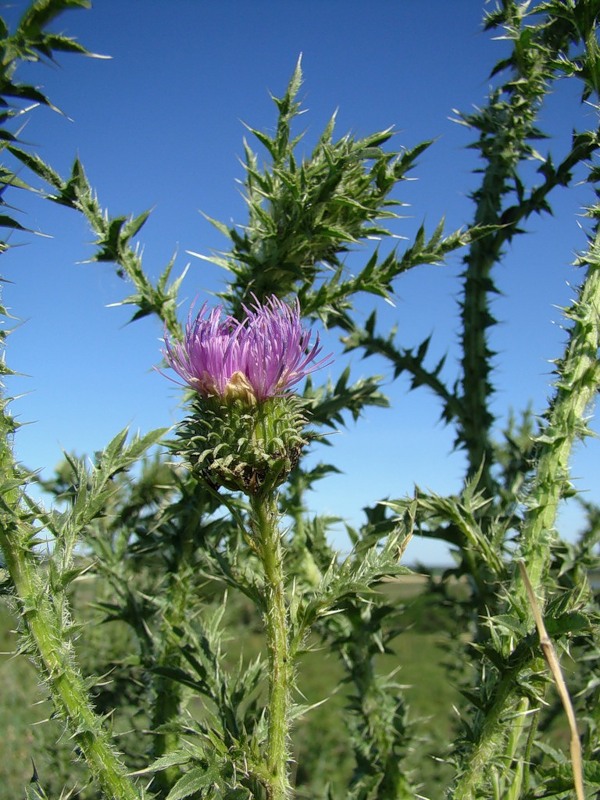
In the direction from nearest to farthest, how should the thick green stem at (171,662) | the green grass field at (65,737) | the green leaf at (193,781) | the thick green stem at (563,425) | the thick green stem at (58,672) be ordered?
the green leaf at (193,781), the thick green stem at (58,672), the thick green stem at (563,425), the thick green stem at (171,662), the green grass field at (65,737)

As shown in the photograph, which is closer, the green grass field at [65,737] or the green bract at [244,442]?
the green bract at [244,442]

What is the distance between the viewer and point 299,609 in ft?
6.01

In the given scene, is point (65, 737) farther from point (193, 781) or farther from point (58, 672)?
point (193, 781)

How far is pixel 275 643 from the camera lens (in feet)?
5.70

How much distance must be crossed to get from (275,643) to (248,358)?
0.73 meters

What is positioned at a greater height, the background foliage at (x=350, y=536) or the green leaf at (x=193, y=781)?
the background foliage at (x=350, y=536)

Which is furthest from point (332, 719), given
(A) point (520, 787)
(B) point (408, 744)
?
(A) point (520, 787)

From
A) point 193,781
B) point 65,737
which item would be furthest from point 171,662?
point 193,781

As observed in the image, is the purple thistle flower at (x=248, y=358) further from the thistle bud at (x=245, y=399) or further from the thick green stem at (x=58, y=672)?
the thick green stem at (x=58, y=672)

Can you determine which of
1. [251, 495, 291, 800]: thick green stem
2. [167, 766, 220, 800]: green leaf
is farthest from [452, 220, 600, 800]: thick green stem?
[167, 766, 220, 800]: green leaf

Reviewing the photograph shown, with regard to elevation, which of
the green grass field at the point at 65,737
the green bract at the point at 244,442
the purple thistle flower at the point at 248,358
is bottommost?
the green grass field at the point at 65,737

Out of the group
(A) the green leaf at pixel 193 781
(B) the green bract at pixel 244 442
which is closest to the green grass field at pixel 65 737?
(A) the green leaf at pixel 193 781

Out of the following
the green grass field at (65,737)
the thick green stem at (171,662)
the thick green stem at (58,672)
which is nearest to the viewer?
the thick green stem at (58,672)

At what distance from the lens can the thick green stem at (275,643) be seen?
1.67 metres
